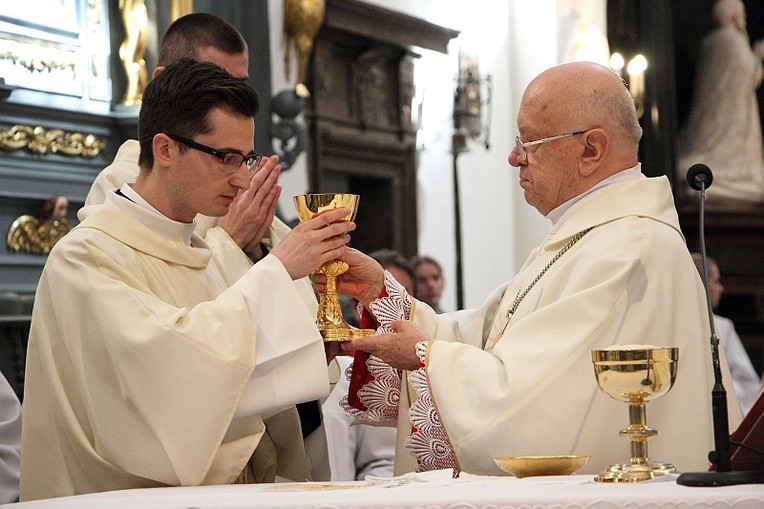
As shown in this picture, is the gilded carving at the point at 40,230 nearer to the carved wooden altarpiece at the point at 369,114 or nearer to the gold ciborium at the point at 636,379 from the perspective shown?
the carved wooden altarpiece at the point at 369,114

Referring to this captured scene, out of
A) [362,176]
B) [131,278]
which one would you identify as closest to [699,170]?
[131,278]

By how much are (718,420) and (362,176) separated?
7969mm

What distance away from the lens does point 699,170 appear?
121 inches

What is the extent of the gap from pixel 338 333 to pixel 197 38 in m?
1.50

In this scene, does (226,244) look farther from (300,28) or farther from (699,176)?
(300,28)

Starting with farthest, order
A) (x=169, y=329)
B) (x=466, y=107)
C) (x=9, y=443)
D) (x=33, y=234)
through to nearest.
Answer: (x=466, y=107), (x=33, y=234), (x=9, y=443), (x=169, y=329)

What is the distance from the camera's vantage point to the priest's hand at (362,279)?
429cm

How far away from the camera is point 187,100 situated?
3.70 m

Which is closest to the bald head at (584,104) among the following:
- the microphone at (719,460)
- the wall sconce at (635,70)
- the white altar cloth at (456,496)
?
the microphone at (719,460)

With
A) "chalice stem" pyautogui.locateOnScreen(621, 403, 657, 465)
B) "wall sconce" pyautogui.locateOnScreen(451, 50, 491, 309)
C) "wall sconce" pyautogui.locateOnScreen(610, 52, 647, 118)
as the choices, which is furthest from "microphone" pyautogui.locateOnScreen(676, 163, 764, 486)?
"wall sconce" pyautogui.locateOnScreen(610, 52, 647, 118)

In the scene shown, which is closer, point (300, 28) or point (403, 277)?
point (403, 277)

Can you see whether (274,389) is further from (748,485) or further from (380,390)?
(748,485)

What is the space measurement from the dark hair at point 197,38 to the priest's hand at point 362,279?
1.05 metres

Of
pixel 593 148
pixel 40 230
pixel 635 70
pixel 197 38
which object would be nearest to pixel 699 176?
pixel 593 148
